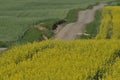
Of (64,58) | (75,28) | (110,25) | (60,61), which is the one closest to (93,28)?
(110,25)

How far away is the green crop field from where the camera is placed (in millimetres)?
60438

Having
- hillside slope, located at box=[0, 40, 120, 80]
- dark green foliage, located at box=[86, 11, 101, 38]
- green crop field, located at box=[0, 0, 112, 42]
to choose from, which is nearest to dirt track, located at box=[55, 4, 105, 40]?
Result: dark green foliage, located at box=[86, 11, 101, 38]

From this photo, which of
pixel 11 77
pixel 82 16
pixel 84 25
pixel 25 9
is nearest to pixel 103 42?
pixel 11 77

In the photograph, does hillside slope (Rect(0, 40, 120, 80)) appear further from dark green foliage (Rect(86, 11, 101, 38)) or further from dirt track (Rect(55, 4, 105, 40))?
dark green foliage (Rect(86, 11, 101, 38))

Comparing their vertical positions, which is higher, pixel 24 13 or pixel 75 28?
pixel 75 28

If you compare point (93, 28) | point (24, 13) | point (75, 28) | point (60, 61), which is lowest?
point (24, 13)

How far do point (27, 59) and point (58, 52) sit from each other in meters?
2.58

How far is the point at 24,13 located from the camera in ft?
264

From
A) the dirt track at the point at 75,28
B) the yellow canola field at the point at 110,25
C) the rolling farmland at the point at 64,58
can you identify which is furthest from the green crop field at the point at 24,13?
the yellow canola field at the point at 110,25

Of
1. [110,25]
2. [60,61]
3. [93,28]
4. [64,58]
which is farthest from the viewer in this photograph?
[93,28]

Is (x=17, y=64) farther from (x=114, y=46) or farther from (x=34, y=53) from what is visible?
(x=114, y=46)

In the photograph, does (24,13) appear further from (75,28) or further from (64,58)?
(64,58)

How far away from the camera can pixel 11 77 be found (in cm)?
2742

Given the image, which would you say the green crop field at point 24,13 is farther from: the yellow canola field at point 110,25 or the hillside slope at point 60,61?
the hillside slope at point 60,61
